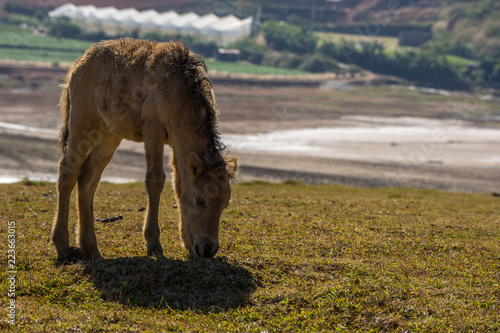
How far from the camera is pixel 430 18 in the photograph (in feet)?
456

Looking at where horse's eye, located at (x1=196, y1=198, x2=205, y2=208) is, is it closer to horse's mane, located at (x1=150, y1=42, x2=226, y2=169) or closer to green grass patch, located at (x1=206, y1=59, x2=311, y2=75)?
horse's mane, located at (x1=150, y1=42, x2=226, y2=169)

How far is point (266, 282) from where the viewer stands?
9.34 m

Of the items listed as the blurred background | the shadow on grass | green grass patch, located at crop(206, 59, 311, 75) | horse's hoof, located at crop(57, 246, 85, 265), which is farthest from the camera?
green grass patch, located at crop(206, 59, 311, 75)

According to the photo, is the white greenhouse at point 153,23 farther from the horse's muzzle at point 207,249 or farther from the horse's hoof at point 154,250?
the horse's muzzle at point 207,249

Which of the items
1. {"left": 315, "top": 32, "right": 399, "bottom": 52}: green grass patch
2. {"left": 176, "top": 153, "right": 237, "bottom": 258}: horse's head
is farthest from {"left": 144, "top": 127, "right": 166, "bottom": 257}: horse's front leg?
{"left": 315, "top": 32, "right": 399, "bottom": 52}: green grass patch

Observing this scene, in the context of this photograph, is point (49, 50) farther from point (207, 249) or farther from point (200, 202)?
point (207, 249)

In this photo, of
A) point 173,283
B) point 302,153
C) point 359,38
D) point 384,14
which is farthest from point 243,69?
point 173,283

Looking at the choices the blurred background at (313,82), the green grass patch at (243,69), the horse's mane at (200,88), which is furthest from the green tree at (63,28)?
the horse's mane at (200,88)

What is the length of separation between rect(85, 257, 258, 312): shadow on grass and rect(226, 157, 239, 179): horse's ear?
150 centimetres

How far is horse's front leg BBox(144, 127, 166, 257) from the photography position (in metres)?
9.97

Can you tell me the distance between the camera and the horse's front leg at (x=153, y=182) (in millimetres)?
9969

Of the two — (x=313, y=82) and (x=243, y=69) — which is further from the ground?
(x=243, y=69)

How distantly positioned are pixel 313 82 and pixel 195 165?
293 ft

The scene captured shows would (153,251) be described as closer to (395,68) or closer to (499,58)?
(395,68)
